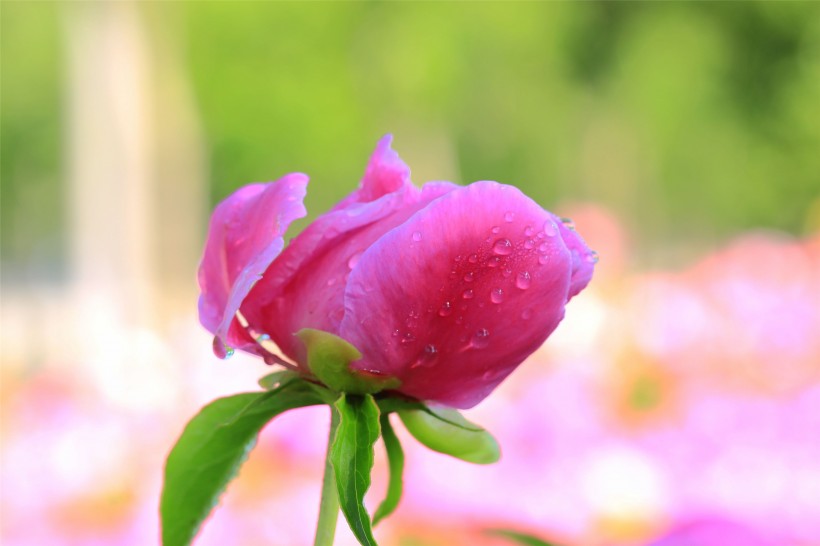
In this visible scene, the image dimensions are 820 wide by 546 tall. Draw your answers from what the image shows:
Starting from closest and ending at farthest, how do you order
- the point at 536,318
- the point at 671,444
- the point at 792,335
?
the point at 536,318 < the point at 671,444 < the point at 792,335

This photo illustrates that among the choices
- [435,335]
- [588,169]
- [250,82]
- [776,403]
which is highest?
[588,169]

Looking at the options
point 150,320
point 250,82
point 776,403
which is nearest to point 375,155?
point 776,403

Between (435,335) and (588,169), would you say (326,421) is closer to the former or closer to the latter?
(435,335)

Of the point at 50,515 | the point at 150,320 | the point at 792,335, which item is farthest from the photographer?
the point at 150,320

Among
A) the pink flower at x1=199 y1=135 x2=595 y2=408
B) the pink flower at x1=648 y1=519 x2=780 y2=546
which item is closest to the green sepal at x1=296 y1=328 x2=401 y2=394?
the pink flower at x1=199 y1=135 x2=595 y2=408

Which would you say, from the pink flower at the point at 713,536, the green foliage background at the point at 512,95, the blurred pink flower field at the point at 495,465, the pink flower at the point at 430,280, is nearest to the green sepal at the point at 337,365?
the pink flower at the point at 430,280

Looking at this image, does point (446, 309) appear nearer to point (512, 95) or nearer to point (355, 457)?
point (355, 457)

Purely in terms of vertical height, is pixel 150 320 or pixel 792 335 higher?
pixel 150 320
